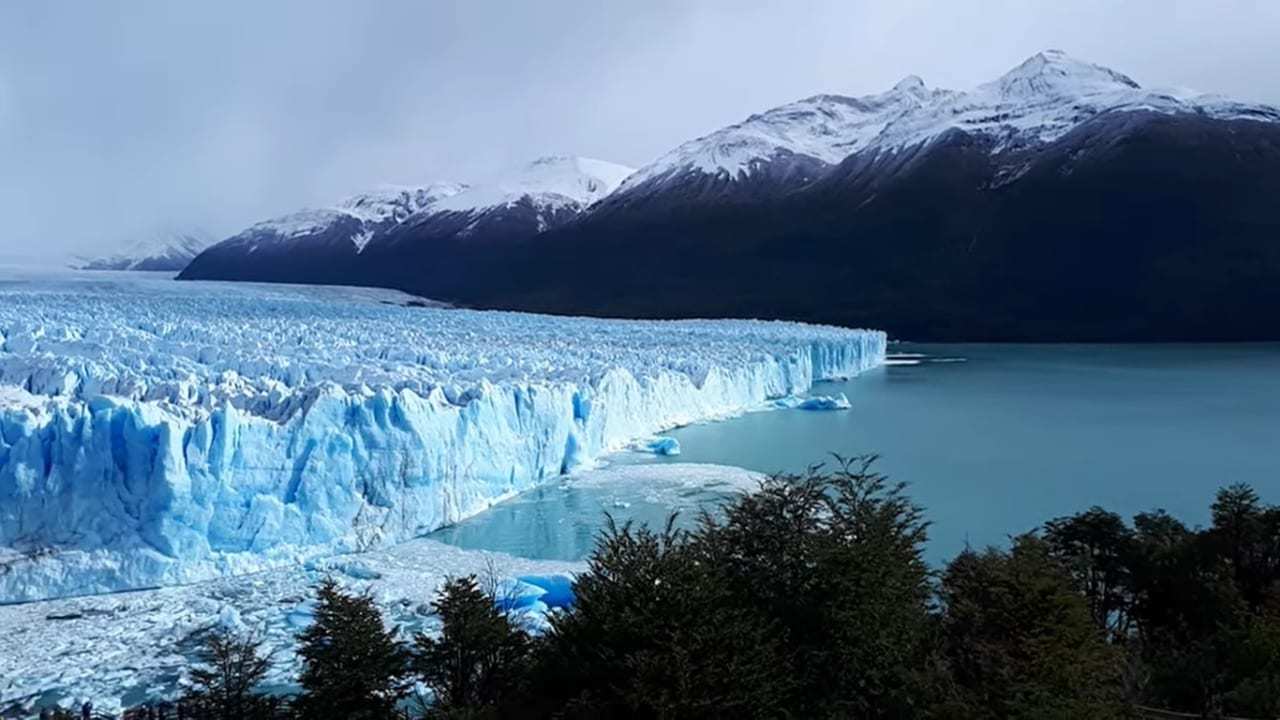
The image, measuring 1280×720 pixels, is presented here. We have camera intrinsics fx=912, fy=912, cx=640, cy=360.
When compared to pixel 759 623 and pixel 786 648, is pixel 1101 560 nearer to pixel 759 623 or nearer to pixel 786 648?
pixel 786 648

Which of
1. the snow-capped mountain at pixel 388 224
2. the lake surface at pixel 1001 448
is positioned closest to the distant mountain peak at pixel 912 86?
the snow-capped mountain at pixel 388 224

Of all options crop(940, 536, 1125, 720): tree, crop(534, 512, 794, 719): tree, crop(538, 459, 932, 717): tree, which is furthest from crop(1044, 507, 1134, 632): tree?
crop(534, 512, 794, 719): tree

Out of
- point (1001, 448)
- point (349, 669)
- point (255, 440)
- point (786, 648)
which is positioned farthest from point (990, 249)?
point (349, 669)

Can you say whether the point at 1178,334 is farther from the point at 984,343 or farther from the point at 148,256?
the point at 148,256

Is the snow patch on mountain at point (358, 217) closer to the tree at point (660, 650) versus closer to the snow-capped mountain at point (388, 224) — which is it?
the snow-capped mountain at point (388, 224)

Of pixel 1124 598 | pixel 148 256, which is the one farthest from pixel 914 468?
pixel 148 256

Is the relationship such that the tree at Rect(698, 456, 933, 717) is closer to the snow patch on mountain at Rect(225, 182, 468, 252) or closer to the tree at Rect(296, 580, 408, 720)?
the tree at Rect(296, 580, 408, 720)
